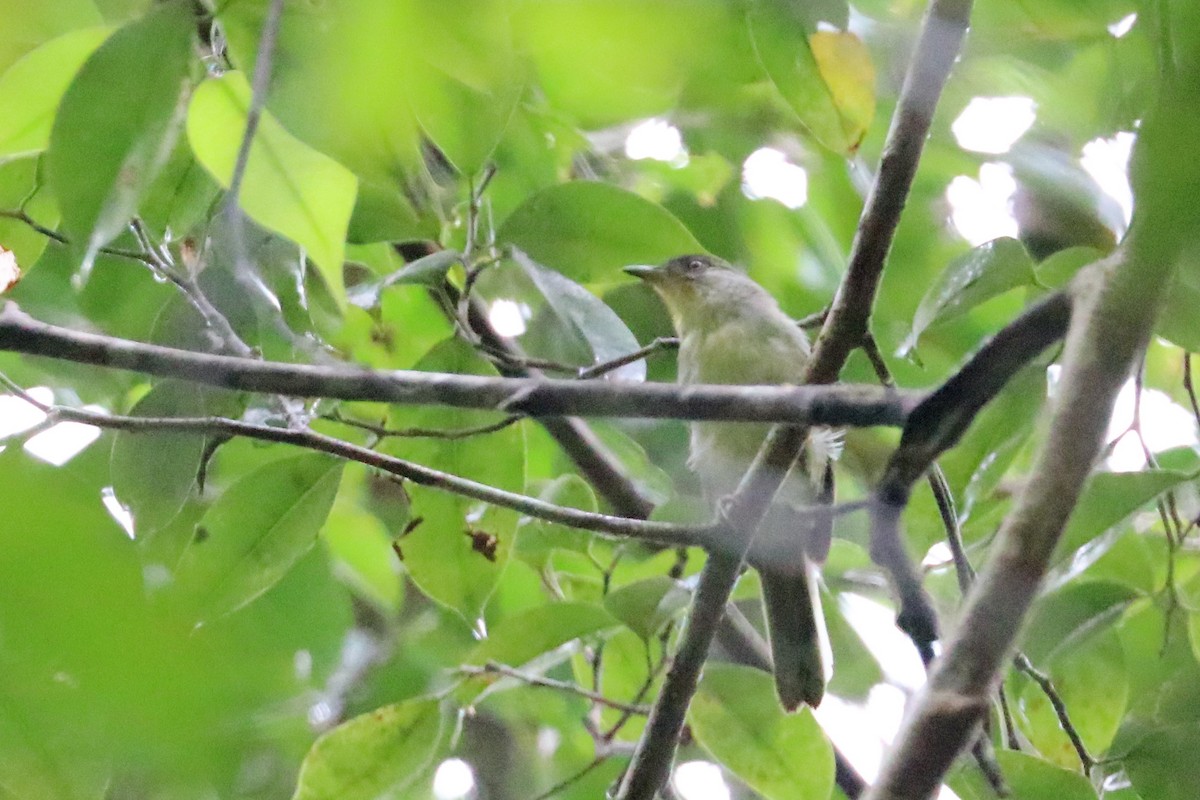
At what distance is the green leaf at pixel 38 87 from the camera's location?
114 cm

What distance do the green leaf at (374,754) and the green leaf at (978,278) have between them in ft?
2.80

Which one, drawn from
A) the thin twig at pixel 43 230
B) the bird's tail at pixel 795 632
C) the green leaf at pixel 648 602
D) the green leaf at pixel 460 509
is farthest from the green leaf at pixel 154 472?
the bird's tail at pixel 795 632

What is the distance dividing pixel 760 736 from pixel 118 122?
1.19m

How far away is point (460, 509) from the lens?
1660mm

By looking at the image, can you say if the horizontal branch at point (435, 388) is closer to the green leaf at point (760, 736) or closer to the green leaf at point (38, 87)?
the green leaf at point (38, 87)

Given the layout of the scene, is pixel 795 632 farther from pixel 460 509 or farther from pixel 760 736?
pixel 460 509

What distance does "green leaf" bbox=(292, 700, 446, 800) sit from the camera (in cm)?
158

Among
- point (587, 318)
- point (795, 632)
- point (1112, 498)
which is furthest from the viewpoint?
point (795, 632)

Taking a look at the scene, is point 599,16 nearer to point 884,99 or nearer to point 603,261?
point 603,261

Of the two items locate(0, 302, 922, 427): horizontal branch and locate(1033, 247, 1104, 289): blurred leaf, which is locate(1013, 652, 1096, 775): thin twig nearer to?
locate(1033, 247, 1104, 289): blurred leaf

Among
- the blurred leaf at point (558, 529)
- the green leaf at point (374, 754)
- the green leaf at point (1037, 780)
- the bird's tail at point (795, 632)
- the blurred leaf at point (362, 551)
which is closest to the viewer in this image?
the green leaf at point (1037, 780)

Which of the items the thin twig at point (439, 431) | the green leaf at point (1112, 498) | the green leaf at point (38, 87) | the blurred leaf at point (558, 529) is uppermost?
the green leaf at point (38, 87)

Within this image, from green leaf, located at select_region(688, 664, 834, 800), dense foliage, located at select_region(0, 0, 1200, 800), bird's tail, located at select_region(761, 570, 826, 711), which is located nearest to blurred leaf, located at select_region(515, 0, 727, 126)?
dense foliage, located at select_region(0, 0, 1200, 800)

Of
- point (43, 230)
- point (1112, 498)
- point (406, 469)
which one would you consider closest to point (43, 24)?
point (43, 230)
